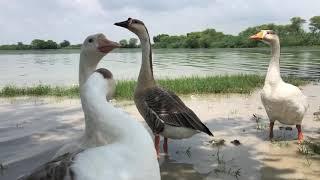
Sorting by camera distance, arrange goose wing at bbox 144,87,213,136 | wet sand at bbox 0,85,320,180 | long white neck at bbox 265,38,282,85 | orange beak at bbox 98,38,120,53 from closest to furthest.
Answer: orange beak at bbox 98,38,120,53
wet sand at bbox 0,85,320,180
goose wing at bbox 144,87,213,136
long white neck at bbox 265,38,282,85

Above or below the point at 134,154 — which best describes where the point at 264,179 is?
below

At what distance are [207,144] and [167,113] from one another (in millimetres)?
1498

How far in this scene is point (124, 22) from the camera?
8172mm

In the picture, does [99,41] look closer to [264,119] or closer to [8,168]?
[8,168]

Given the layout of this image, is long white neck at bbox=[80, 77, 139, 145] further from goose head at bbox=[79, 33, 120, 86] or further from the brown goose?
the brown goose

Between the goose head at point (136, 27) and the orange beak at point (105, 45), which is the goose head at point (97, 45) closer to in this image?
the orange beak at point (105, 45)

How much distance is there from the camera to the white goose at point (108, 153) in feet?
10.1

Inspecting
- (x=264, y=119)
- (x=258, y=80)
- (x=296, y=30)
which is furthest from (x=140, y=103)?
(x=296, y=30)

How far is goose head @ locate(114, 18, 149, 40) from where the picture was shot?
26.8 feet

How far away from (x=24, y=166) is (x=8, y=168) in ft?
0.83

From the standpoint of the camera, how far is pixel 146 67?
819cm

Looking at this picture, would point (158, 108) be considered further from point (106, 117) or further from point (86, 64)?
point (106, 117)

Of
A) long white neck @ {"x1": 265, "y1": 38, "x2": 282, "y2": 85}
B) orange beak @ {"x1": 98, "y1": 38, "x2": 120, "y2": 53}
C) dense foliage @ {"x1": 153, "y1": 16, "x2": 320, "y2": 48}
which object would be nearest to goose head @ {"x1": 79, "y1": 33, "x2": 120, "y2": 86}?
orange beak @ {"x1": 98, "y1": 38, "x2": 120, "y2": 53}

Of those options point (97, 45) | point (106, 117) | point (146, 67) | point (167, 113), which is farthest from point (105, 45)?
point (146, 67)
